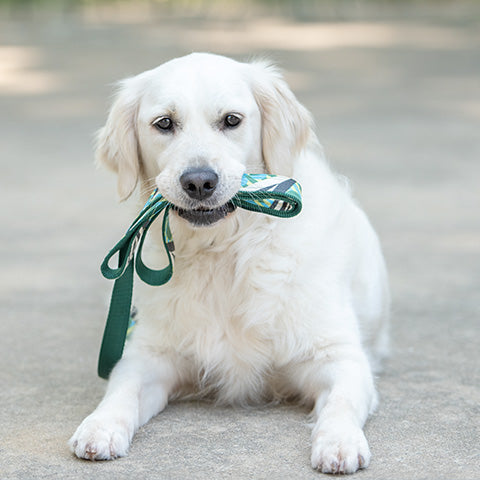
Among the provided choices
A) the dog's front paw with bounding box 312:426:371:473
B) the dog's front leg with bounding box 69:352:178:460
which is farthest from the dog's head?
the dog's front paw with bounding box 312:426:371:473

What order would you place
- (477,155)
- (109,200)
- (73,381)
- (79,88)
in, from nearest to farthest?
1. (73,381)
2. (109,200)
3. (477,155)
4. (79,88)

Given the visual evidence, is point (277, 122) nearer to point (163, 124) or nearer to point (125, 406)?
point (163, 124)

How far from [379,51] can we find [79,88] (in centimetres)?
529

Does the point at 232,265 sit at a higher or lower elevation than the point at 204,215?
lower

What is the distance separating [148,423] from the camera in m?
3.82

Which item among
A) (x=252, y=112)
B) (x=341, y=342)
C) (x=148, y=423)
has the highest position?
(x=252, y=112)

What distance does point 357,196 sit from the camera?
8.02 metres

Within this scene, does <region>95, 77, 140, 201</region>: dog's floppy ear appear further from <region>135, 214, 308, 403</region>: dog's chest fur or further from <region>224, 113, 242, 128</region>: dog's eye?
<region>224, 113, 242, 128</region>: dog's eye

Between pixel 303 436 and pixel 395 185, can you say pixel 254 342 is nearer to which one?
pixel 303 436

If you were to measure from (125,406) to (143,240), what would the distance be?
27.8 inches


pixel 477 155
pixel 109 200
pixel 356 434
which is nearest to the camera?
pixel 356 434

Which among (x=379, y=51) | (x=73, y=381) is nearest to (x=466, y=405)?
(x=73, y=381)

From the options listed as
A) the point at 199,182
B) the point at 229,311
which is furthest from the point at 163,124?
the point at 229,311

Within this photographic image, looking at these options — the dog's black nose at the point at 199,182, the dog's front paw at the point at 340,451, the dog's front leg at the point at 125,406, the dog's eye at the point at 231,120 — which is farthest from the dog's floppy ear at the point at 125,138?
the dog's front paw at the point at 340,451
